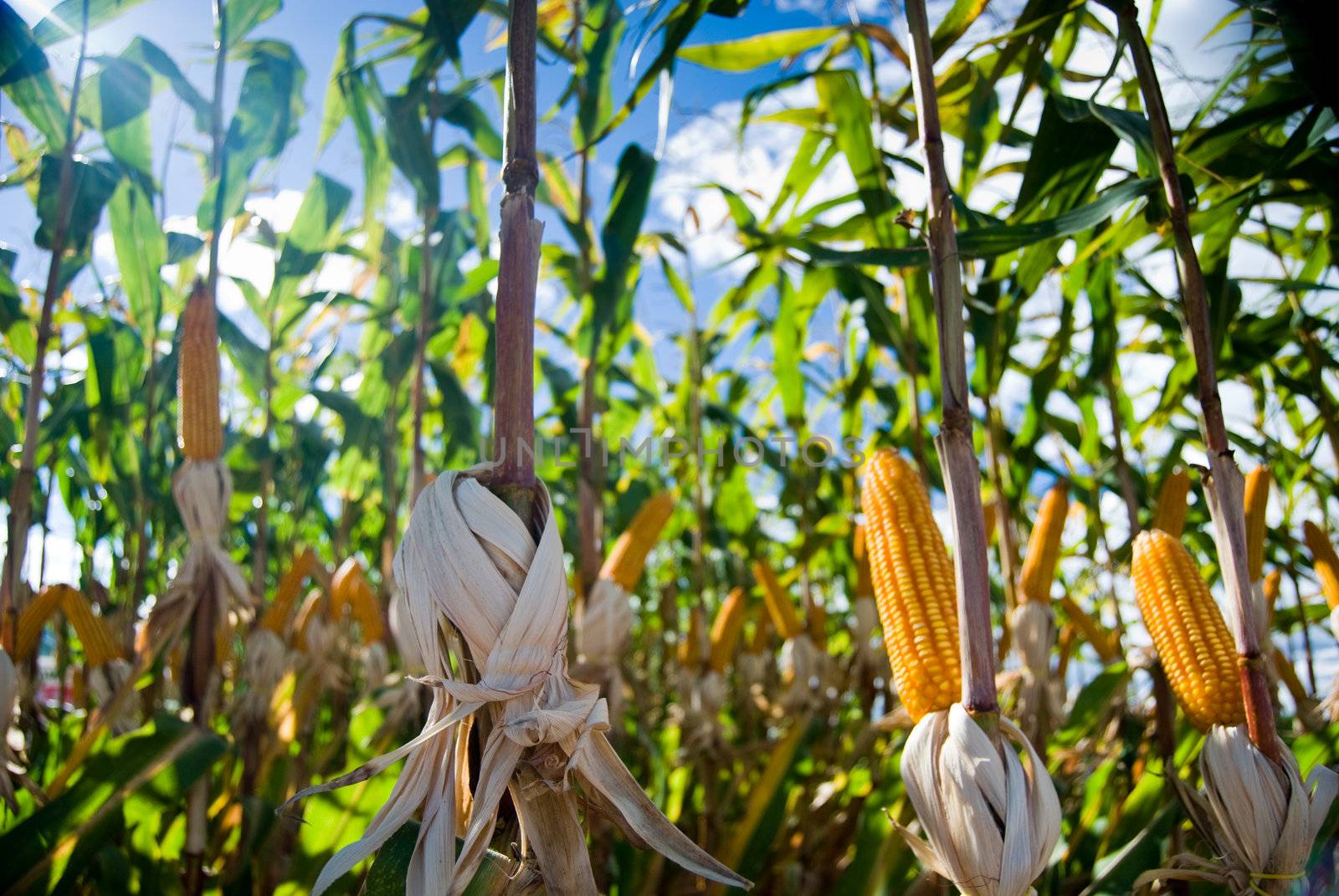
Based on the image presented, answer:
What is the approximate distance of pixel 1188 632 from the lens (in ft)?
4.10

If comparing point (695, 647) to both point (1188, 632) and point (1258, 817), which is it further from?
point (1258, 817)

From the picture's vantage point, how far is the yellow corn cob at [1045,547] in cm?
190

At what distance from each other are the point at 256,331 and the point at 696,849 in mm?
3746

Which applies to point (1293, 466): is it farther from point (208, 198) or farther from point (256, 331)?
point (256, 331)

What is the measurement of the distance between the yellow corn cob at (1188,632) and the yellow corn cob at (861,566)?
4.07 feet

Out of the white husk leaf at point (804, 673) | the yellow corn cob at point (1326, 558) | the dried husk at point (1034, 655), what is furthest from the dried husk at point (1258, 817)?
the white husk leaf at point (804, 673)

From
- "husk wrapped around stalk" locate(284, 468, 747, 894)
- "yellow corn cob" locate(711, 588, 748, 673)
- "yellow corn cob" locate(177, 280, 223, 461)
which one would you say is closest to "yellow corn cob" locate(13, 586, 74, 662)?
"yellow corn cob" locate(177, 280, 223, 461)

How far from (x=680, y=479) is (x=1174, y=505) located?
110 inches

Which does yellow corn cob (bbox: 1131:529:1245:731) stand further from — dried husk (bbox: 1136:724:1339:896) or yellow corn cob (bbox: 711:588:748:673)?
yellow corn cob (bbox: 711:588:748:673)

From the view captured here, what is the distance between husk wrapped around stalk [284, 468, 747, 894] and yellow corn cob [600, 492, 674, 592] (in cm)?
122

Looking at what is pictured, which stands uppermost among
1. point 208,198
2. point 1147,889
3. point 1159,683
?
point 208,198

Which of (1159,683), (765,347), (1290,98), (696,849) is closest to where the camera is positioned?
(696,849)

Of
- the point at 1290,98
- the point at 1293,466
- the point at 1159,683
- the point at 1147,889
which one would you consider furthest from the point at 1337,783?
the point at 1293,466

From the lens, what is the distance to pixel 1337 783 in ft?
3.57
